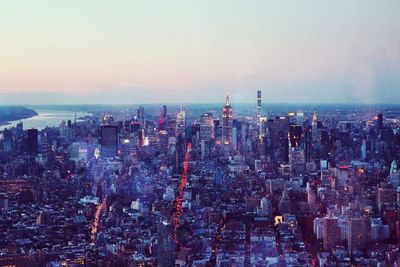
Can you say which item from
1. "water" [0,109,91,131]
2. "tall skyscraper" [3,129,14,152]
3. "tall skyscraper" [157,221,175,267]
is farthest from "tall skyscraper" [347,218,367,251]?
"tall skyscraper" [3,129,14,152]

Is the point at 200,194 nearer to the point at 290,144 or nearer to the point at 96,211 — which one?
the point at 96,211

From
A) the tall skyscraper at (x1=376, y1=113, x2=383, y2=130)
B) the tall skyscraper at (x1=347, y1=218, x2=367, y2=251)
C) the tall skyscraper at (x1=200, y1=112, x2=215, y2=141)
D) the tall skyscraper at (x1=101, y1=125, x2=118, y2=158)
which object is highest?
the tall skyscraper at (x1=376, y1=113, x2=383, y2=130)

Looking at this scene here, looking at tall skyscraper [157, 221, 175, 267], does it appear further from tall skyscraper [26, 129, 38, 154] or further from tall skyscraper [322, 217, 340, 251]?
tall skyscraper [26, 129, 38, 154]

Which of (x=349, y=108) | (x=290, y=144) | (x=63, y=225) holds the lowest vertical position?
(x=63, y=225)

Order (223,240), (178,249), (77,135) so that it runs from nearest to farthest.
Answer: (178,249), (223,240), (77,135)

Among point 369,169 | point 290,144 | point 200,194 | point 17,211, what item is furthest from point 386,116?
point 17,211

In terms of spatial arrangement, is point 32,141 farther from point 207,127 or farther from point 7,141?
point 207,127
